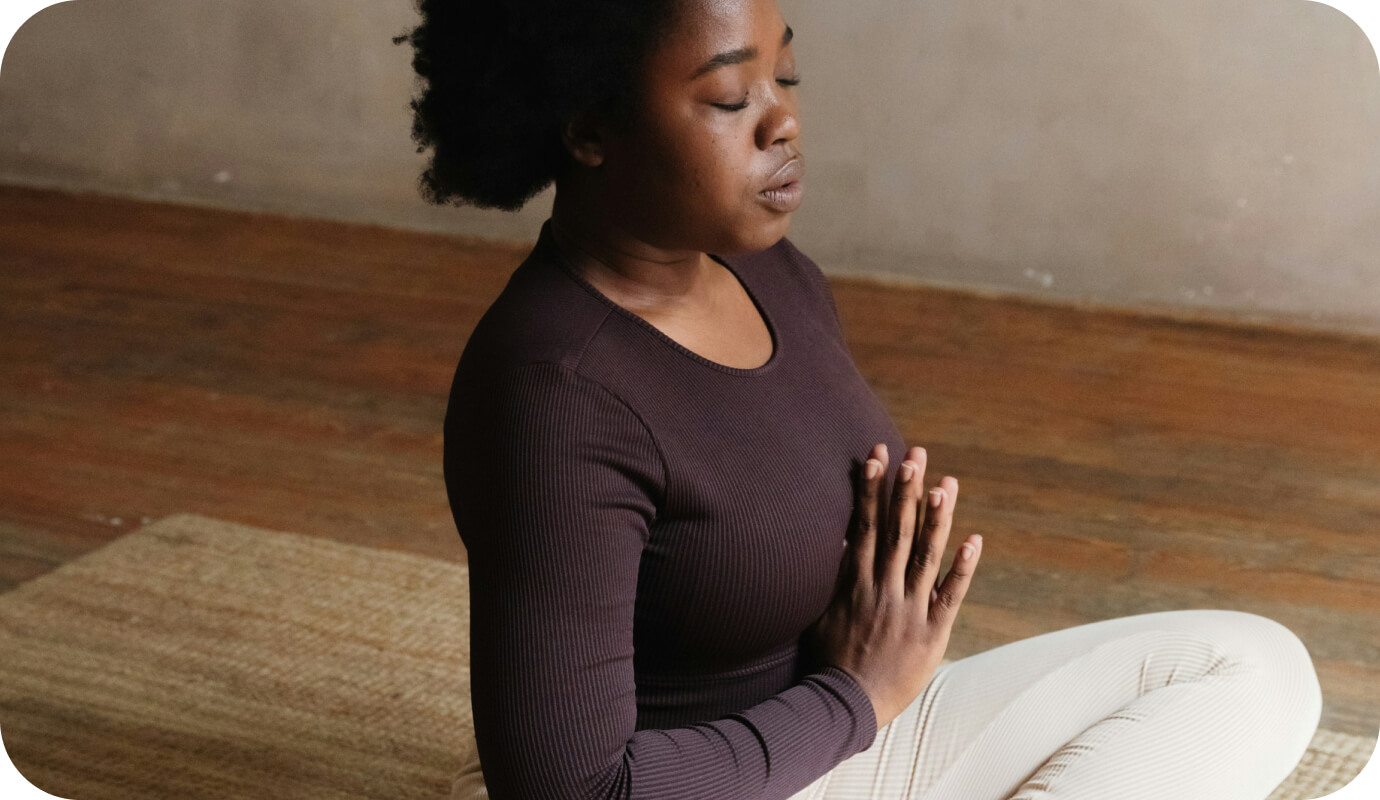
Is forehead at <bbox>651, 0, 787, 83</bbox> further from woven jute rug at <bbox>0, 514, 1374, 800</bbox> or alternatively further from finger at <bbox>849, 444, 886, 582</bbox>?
woven jute rug at <bbox>0, 514, 1374, 800</bbox>

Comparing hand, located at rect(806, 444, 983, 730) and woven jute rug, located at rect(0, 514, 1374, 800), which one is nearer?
hand, located at rect(806, 444, 983, 730)

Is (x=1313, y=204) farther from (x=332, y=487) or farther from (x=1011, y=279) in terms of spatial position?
(x=332, y=487)

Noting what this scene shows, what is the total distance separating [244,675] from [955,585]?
126cm

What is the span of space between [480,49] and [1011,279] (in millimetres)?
2972

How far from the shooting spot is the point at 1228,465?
8.86ft

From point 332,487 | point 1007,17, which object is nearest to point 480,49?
point 332,487

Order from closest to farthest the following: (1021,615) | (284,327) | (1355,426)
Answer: (1021,615) < (1355,426) < (284,327)

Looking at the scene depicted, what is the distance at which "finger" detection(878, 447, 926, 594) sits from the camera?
0.97m

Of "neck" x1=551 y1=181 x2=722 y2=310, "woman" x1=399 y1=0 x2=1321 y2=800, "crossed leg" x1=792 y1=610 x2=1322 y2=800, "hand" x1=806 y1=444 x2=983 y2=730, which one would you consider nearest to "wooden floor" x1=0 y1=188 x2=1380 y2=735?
"crossed leg" x1=792 y1=610 x2=1322 y2=800

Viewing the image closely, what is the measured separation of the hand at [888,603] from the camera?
1.00 m

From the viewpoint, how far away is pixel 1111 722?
1.08 meters

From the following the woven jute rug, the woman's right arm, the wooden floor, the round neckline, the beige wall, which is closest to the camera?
the woman's right arm

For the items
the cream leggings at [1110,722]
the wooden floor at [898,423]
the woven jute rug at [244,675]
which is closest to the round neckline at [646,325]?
the cream leggings at [1110,722]

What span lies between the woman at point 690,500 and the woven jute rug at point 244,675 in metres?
0.69
